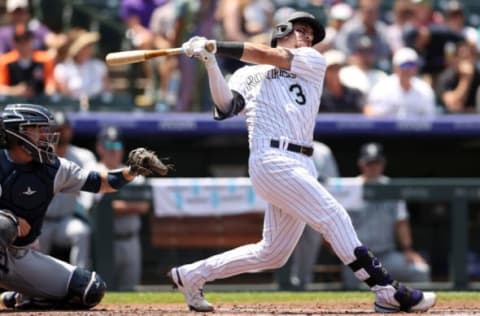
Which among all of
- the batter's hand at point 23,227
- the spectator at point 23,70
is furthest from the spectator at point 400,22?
the batter's hand at point 23,227

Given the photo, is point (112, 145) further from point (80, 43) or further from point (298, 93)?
point (298, 93)

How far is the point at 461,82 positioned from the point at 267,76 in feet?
18.2

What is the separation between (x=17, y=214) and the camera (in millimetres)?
6414

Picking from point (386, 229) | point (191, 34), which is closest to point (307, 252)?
point (386, 229)

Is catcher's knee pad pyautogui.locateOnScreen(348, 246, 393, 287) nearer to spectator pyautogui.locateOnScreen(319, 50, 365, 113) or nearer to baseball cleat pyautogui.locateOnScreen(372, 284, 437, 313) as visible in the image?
baseball cleat pyautogui.locateOnScreen(372, 284, 437, 313)

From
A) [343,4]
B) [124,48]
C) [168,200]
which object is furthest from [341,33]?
[168,200]

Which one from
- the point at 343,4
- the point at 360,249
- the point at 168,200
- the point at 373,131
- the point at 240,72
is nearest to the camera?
the point at 360,249

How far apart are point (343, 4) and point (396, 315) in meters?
6.91

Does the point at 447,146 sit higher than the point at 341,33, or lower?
lower

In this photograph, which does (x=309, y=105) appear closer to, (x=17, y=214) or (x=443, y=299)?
(x=17, y=214)

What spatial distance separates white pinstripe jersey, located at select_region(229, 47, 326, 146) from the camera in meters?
6.23

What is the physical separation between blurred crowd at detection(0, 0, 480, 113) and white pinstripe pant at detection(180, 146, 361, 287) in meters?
4.39

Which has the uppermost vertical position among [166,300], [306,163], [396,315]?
[306,163]

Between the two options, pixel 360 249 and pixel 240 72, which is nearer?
pixel 360 249
